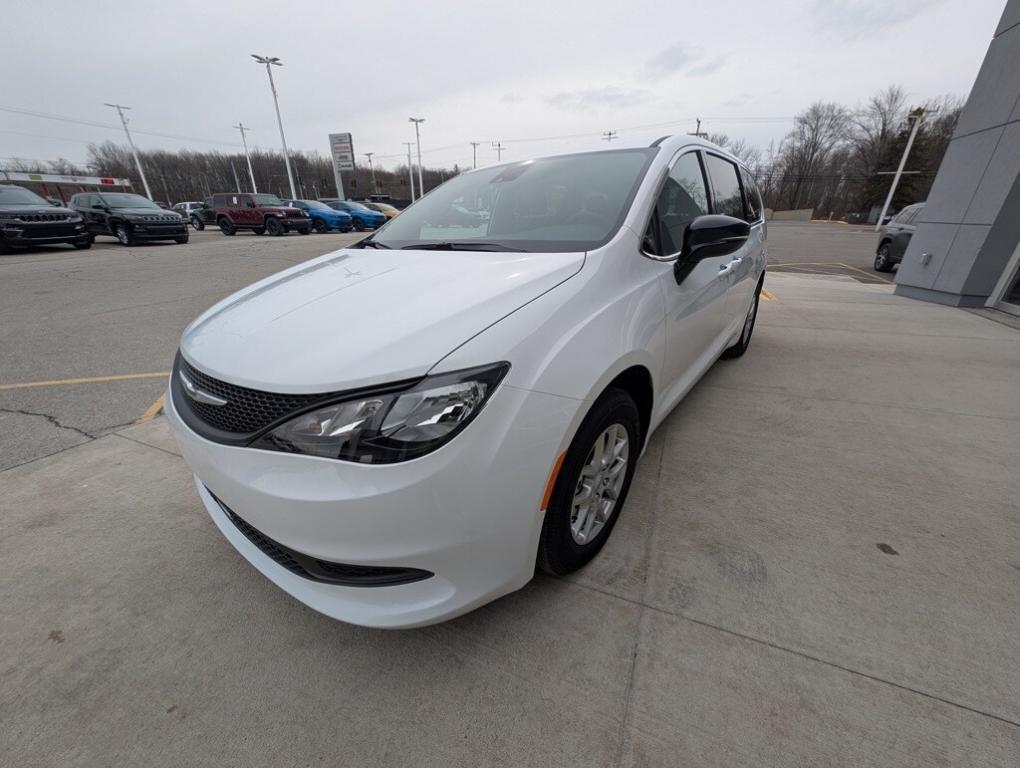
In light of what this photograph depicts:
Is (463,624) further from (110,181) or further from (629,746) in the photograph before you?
(110,181)

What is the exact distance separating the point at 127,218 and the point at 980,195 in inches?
756

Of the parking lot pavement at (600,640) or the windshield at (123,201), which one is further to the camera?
the windshield at (123,201)

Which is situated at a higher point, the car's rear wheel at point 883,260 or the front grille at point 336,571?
the front grille at point 336,571

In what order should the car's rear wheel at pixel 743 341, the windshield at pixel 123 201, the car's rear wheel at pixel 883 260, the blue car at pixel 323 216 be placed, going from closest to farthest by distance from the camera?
the car's rear wheel at pixel 743 341
the car's rear wheel at pixel 883 260
the windshield at pixel 123 201
the blue car at pixel 323 216

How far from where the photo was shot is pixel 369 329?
4.38 ft

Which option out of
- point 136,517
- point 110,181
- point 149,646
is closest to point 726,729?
point 149,646

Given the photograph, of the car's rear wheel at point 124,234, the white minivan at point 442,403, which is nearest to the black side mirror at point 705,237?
the white minivan at point 442,403

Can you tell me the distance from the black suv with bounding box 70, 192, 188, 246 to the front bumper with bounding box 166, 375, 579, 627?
54.1 feet

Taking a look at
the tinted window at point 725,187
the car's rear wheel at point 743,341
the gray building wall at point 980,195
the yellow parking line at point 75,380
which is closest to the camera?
the tinted window at point 725,187

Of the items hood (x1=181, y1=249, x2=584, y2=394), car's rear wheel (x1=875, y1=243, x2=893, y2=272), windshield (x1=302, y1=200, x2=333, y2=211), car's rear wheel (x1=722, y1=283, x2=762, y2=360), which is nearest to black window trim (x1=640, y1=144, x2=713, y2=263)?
hood (x1=181, y1=249, x2=584, y2=394)

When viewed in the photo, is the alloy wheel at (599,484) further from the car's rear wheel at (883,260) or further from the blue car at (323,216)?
the blue car at (323,216)

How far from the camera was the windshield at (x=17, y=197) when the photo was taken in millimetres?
11049

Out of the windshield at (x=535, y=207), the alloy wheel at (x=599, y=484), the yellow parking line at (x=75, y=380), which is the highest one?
the windshield at (x=535, y=207)

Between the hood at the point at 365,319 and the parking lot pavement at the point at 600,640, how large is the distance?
0.94 meters
